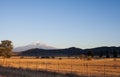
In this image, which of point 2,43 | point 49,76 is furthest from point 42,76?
point 2,43

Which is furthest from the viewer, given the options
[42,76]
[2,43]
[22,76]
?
[2,43]

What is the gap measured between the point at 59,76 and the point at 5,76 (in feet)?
26.9

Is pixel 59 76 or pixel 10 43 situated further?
pixel 10 43

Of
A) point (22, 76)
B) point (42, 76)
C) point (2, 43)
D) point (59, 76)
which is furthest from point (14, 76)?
point (2, 43)

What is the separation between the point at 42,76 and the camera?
28750mm

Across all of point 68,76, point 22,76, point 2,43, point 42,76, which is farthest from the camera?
point 2,43

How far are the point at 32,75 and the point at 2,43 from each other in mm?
96907

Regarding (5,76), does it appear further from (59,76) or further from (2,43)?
(2,43)

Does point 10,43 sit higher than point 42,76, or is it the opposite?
point 10,43

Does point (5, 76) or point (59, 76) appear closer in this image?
point (59, 76)

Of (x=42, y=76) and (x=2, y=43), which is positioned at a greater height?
(x=2, y=43)

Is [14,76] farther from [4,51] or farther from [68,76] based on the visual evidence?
[4,51]

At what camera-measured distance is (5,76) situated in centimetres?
3225

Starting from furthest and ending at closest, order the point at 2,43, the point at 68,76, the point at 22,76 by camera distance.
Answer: the point at 2,43, the point at 22,76, the point at 68,76
